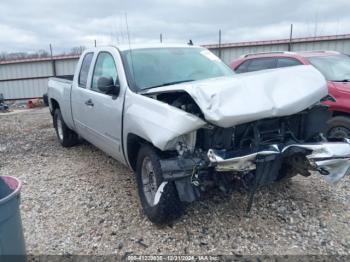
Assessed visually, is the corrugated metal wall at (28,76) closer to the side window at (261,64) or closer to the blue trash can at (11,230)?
the side window at (261,64)

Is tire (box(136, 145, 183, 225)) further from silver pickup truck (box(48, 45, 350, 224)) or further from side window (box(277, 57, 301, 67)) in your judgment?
side window (box(277, 57, 301, 67))

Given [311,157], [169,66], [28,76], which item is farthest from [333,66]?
[28,76]

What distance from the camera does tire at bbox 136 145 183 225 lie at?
3.31m

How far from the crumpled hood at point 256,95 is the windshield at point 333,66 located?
288 cm

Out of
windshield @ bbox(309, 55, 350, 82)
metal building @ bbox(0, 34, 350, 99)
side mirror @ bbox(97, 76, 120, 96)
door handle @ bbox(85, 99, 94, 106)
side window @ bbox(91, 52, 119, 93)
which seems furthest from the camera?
metal building @ bbox(0, 34, 350, 99)

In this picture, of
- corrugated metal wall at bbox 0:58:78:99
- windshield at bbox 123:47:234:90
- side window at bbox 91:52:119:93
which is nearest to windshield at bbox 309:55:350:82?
windshield at bbox 123:47:234:90

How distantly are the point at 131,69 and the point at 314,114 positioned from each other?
2.09m

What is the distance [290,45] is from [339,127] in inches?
411

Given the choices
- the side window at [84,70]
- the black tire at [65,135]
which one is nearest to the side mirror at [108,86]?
the side window at [84,70]

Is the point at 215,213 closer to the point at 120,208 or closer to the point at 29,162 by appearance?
the point at 120,208

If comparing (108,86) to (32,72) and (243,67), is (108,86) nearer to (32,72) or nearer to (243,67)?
(243,67)

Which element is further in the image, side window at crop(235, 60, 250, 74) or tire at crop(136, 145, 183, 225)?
side window at crop(235, 60, 250, 74)

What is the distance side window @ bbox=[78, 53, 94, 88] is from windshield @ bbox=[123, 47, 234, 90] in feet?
3.81

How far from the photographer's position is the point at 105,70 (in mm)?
4707
